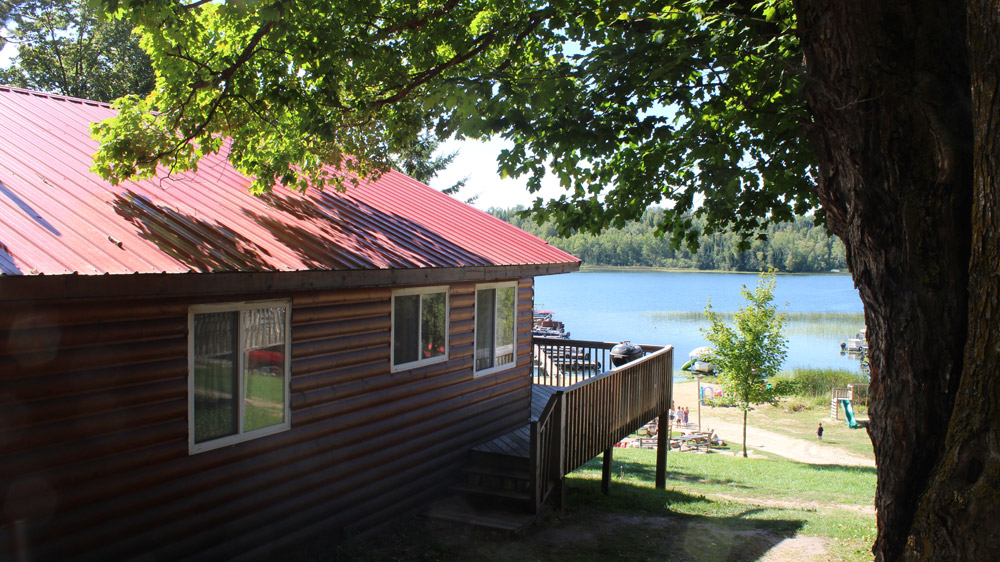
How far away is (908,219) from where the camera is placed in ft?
14.3

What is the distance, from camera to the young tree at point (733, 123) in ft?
12.6

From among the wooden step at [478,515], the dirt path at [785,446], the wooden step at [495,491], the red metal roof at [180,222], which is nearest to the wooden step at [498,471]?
the wooden step at [495,491]

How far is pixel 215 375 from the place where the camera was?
6.95 metres

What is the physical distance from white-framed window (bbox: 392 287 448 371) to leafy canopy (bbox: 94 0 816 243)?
1965 millimetres

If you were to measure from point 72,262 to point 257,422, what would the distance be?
282cm

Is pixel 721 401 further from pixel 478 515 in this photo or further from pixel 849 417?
pixel 478 515

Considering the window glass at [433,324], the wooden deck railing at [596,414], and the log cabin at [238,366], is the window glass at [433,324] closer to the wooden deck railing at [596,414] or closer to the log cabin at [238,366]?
the log cabin at [238,366]

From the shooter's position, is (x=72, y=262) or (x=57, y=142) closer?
(x=72, y=262)

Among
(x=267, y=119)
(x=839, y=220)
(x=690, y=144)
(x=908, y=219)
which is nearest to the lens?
(x=908, y=219)

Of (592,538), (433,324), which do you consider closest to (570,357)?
(433,324)

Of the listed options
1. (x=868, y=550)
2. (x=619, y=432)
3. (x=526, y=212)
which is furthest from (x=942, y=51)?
(x=619, y=432)

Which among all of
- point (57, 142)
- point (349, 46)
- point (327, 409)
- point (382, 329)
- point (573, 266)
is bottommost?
point (327, 409)

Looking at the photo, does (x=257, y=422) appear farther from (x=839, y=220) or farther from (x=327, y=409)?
(x=839, y=220)

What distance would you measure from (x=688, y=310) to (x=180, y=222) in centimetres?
10214
